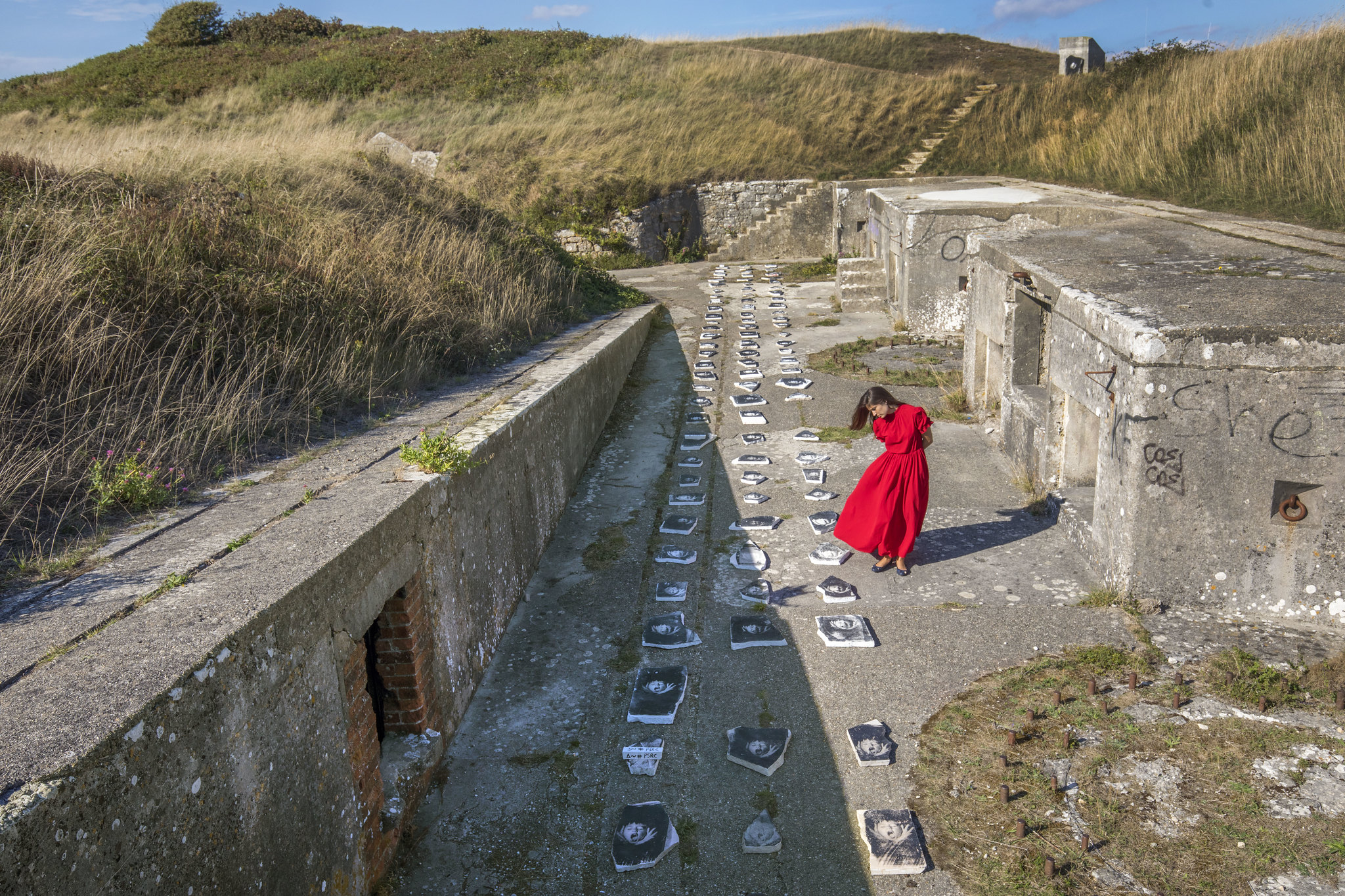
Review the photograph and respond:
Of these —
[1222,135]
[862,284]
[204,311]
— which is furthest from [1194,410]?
[1222,135]

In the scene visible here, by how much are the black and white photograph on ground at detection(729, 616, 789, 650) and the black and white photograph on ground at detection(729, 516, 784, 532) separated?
1.39 metres

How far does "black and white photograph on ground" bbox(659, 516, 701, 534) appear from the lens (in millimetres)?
6688

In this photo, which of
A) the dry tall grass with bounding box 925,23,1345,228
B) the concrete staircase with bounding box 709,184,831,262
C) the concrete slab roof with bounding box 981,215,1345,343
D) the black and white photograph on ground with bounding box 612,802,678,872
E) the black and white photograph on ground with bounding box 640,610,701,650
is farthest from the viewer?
the concrete staircase with bounding box 709,184,831,262

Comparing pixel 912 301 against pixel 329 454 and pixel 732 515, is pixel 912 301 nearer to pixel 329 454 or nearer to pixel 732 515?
pixel 732 515

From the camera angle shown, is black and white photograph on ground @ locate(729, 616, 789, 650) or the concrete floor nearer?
the concrete floor

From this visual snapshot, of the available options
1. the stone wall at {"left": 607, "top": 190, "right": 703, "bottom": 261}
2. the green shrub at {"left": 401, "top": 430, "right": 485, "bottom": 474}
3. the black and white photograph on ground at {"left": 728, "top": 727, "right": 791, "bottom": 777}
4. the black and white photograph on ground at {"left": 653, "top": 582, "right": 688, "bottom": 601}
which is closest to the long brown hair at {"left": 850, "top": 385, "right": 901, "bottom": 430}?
the black and white photograph on ground at {"left": 653, "top": 582, "right": 688, "bottom": 601}

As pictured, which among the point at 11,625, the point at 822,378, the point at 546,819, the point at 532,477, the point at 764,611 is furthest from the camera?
the point at 822,378

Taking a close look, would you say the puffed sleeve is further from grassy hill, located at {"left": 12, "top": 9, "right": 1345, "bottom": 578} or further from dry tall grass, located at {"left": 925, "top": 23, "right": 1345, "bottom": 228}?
dry tall grass, located at {"left": 925, "top": 23, "right": 1345, "bottom": 228}

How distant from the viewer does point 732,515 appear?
6973 millimetres

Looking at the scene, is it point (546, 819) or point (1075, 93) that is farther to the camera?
point (1075, 93)

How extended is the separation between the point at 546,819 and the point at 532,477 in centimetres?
282

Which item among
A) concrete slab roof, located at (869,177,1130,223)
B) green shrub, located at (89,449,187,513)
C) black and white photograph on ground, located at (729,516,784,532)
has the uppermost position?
concrete slab roof, located at (869,177,1130,223)

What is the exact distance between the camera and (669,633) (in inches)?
A: 206

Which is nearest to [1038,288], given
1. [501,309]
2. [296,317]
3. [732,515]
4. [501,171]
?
[732,515]
